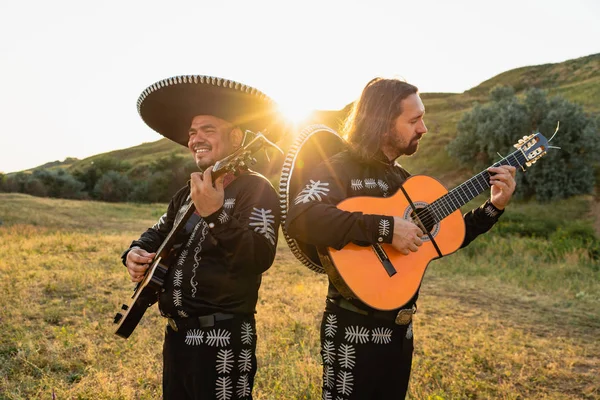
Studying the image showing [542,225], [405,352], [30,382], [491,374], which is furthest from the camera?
[542,225]

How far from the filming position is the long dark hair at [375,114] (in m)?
2.51

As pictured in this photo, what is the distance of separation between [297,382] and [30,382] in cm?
268

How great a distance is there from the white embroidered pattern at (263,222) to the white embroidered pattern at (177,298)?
0.59 meters

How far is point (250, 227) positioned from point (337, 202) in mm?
497

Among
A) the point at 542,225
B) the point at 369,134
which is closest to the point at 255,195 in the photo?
the point at 369,134

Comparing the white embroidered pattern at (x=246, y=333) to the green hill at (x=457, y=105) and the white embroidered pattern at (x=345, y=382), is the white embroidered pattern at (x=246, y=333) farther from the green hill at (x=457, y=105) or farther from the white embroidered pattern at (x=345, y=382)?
the green hill at (x=457, y=105)

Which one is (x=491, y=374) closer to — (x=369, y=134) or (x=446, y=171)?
(x=369, y=134)

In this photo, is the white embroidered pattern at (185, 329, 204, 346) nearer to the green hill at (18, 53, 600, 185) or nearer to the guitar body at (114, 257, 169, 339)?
the guitar body at (114, 257, 169, 339)

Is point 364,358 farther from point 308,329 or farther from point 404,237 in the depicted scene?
point 308,329

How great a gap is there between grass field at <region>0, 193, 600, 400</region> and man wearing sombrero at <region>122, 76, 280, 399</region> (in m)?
2.10

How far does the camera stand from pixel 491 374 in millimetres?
5203

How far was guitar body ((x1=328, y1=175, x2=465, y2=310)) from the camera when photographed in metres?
2.34

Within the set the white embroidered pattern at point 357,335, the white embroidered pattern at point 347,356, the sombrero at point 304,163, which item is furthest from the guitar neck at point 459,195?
the white embroidered pattern at point 347,356

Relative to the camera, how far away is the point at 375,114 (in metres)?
2.58
